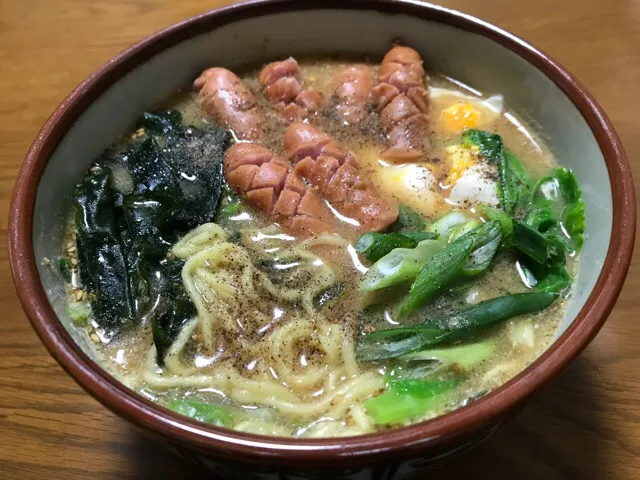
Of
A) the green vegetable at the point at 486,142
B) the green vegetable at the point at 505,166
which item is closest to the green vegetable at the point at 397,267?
the green vegetable at the point at 505,166

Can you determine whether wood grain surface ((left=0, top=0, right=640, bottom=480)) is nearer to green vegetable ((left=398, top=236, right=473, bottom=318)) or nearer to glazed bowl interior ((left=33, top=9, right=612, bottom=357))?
glazed bowl interior ((left=33, top=9, right=612, bottom=357))

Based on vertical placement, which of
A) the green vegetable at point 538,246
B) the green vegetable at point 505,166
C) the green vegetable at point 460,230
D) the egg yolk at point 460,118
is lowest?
the green vegetable at point 460,230

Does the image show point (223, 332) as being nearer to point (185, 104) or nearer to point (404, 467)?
point (404, 467)

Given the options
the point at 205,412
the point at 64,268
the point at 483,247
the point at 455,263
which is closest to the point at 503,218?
the point at 483,247

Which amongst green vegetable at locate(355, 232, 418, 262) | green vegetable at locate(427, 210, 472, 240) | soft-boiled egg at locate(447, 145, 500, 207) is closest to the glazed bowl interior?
soft-boiled egg at locate(447, 145, 500, 207)

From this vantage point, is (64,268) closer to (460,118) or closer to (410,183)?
(410,183)

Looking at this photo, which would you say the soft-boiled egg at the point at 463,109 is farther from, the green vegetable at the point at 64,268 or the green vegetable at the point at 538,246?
the green vegetable at the point at 64,268
